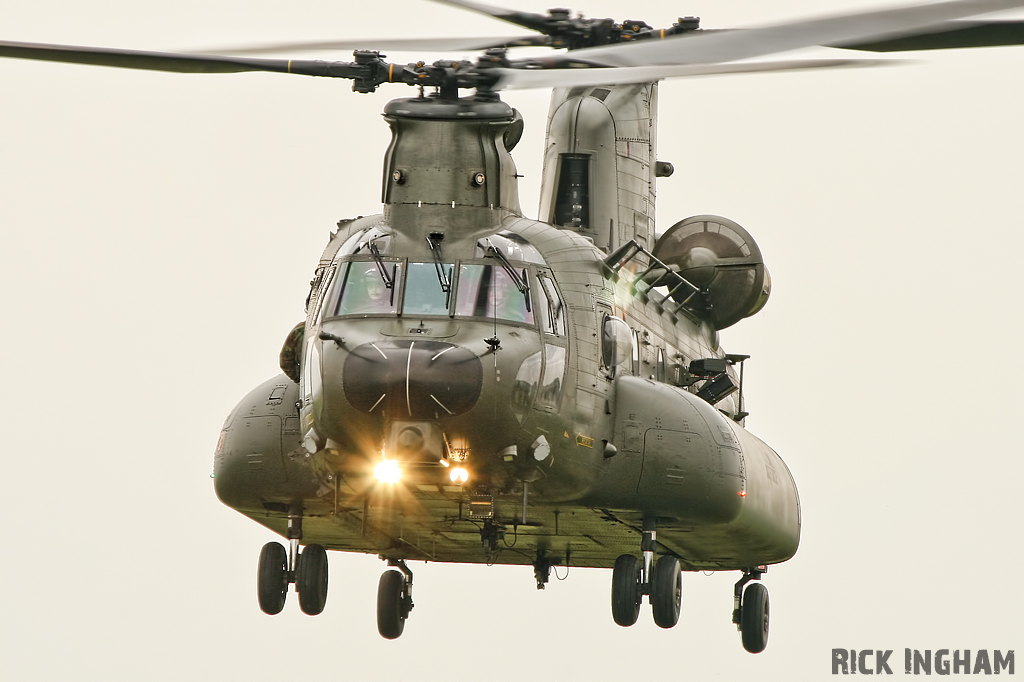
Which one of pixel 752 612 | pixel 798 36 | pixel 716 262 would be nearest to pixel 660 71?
pixel 798 36

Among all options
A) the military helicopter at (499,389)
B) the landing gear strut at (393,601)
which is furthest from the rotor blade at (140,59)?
the landing gear strut at (393,601)

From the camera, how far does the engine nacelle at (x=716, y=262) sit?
27.6 metres

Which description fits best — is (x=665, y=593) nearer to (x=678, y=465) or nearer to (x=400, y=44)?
(x=678, y=465)

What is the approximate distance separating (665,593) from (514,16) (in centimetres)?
744

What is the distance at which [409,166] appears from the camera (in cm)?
2256

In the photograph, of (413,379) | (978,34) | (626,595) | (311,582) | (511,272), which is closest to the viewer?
A: (978,34)

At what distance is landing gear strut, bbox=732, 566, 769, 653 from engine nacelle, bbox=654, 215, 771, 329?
3.31m

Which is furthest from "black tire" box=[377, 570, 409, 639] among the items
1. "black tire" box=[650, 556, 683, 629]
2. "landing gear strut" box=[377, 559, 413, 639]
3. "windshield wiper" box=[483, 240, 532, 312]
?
"windshield wiper" box=[483, 240, 532, 312]

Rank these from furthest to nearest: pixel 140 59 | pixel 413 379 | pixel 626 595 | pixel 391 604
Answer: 1. pixel 391 604
2. pixel 626 595
3. pixel 140 59
4. pixel 413 379

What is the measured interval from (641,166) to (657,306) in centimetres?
279

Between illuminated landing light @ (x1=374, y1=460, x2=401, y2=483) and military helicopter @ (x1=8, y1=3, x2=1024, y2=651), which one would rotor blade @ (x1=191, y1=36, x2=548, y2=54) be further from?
illuminated landing light @ (x1=374, y1=460, x2=401, y2=483)

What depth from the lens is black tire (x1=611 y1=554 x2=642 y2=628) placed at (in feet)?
78.3

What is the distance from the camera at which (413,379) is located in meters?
20.7

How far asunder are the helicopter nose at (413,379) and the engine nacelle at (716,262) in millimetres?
7001
